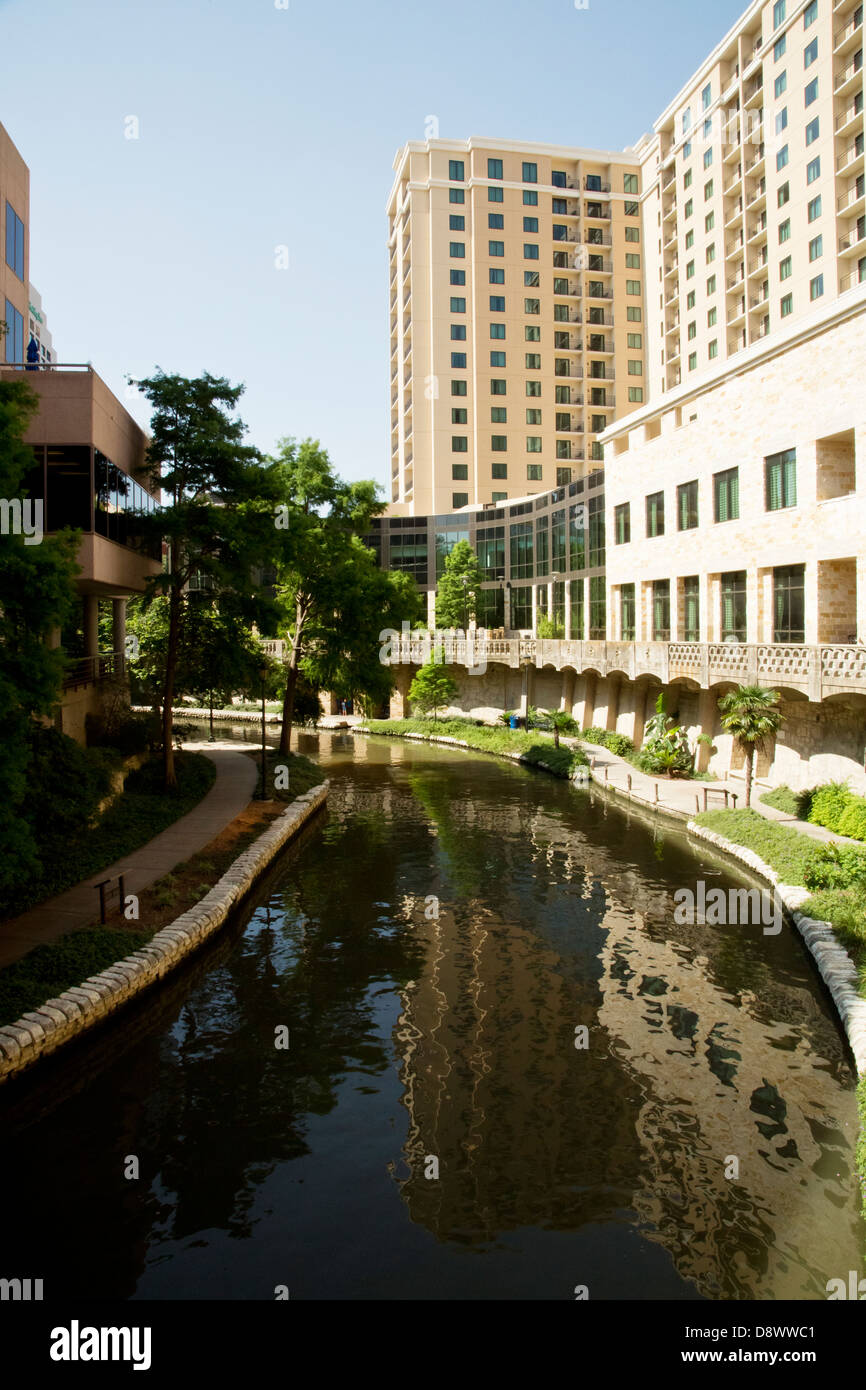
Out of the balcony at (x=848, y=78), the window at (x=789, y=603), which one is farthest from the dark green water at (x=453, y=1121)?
the balcony at (x=848, y=78)

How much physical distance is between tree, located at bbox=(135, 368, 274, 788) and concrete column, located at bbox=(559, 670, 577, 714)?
85.3 feet

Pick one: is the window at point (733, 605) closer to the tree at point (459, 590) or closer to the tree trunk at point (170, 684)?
the tree trunk at point (170, 684)

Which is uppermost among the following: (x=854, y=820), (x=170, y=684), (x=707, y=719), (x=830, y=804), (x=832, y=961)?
(x=170, y=684)

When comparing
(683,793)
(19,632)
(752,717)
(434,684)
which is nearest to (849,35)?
(434,684)

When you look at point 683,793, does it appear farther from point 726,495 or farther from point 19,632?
point 19,632

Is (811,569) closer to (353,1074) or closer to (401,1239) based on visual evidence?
(353,1074)

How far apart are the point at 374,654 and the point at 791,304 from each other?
117 ft

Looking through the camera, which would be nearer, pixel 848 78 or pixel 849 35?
pixel 849 35

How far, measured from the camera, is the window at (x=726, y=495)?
34.5m

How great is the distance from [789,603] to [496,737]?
879 inches

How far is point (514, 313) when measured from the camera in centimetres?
7744

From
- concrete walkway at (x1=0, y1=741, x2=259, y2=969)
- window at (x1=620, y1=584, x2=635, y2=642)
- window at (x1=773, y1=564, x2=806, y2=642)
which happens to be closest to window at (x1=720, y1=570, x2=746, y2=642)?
window at (x1=773, y1=564, x2=806, y2=642)

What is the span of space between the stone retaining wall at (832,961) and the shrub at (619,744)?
18.8 meters

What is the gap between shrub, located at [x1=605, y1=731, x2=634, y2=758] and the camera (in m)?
43.1
